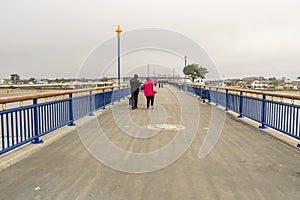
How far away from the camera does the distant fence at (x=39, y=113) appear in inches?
218

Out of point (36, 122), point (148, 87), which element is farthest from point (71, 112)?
point (148, 87)

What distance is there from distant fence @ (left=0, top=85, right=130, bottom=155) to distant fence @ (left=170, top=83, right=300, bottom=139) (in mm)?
6532

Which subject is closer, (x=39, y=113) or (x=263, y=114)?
(x=39, y=113)

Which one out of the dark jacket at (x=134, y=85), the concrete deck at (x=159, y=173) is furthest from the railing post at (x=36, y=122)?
the dark jacket at (x=134, y=85)

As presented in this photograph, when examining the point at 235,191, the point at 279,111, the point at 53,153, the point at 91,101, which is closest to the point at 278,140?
the point at 279,111

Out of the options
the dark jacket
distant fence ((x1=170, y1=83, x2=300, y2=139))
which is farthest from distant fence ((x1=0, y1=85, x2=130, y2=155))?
distant fence ((x1=170, y1=83, x2=300, y2=139))

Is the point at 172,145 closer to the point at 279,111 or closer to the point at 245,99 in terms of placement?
the point at 279,111

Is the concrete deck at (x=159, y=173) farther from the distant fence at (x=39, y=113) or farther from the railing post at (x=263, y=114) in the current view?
the railing post at (x=263, y=114)

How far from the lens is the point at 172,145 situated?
21.8ft

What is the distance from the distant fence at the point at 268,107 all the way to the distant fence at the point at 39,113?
6532 millimetres

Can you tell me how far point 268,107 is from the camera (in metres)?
8.49

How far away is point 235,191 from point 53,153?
3.98 meters

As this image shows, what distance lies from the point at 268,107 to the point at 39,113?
6.93 meters

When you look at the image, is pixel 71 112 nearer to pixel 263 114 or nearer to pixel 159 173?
pixel 159 173
